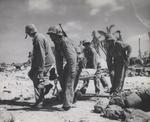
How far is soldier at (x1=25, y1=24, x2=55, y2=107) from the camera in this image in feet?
16.3

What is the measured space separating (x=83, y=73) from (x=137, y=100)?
1765 millimetres

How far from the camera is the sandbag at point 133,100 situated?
4.50 metres

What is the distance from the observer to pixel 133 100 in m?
4.52

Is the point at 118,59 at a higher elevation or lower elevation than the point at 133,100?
higher

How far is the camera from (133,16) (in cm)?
603

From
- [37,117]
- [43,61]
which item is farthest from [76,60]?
[37,117]

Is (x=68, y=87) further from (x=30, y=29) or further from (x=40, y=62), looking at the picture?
(x=30, y=29)

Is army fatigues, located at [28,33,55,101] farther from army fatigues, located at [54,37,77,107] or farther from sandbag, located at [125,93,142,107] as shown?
sandbag, located at [125,93,142,107]

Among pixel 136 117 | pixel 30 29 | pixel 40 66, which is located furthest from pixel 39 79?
pixel 136 117

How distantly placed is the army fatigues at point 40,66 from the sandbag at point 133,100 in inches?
55.6

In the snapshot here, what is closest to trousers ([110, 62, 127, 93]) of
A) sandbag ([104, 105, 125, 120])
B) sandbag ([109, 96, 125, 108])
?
sandbag ([109, 96, 125, 108])

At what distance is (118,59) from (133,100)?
204cm

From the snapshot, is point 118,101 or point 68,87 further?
point 68,87

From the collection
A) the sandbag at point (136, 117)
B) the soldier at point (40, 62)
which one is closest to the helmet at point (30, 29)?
the soldier at point (40, 62)
